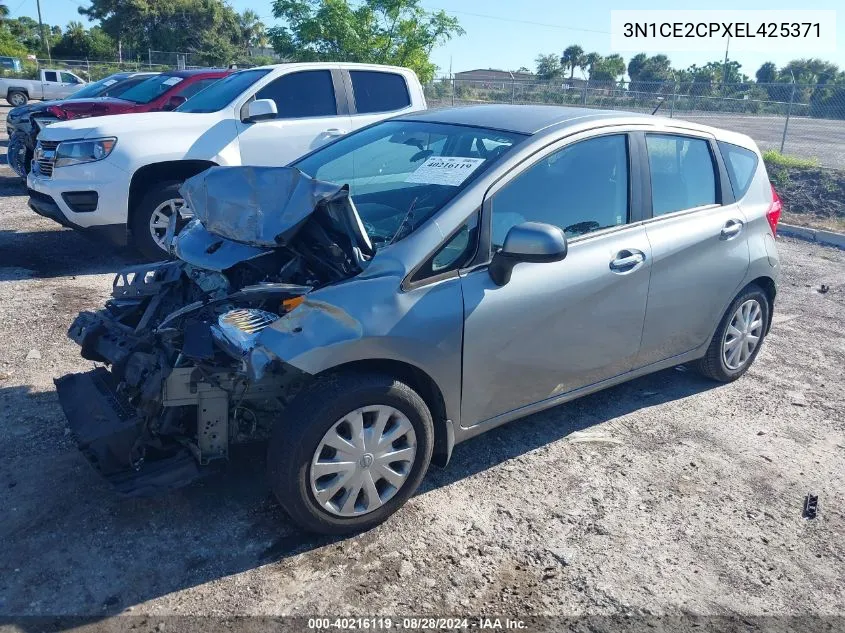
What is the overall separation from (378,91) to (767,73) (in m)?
50.8

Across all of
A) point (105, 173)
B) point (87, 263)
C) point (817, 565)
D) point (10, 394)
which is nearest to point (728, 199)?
point (817, 565)

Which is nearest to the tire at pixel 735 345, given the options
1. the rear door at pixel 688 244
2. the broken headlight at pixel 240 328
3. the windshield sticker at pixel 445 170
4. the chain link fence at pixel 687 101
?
the rear door at pixel 688 244

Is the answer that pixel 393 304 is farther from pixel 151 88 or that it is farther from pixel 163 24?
pixel 163 24

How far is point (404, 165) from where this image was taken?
12.6ft

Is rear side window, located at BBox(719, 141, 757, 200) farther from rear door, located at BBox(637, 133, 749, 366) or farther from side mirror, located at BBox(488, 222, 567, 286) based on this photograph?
side mirror, located at BBox(488, 222, 567, 286)

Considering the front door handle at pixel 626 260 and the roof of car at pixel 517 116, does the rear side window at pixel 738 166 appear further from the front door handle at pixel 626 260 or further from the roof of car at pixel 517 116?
the front door handle at pixel 626 260

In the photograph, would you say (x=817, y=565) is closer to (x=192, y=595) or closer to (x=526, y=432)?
(x=526, y=432)

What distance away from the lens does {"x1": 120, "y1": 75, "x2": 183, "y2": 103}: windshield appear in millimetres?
10281

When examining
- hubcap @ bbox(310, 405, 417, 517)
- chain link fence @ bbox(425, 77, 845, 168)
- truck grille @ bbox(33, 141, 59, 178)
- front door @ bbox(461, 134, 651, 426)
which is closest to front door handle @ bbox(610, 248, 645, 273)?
front door @ bbox(461, 134, 651, 426)

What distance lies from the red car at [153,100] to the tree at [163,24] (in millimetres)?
45544

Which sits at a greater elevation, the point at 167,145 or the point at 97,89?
the point at 97,89

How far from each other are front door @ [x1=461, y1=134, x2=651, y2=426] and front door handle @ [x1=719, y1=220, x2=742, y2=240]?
0.78 metres

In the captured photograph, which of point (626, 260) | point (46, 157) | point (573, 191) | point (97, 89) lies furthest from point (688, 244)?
point (97, 89)

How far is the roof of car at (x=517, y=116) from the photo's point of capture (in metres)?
3.76
